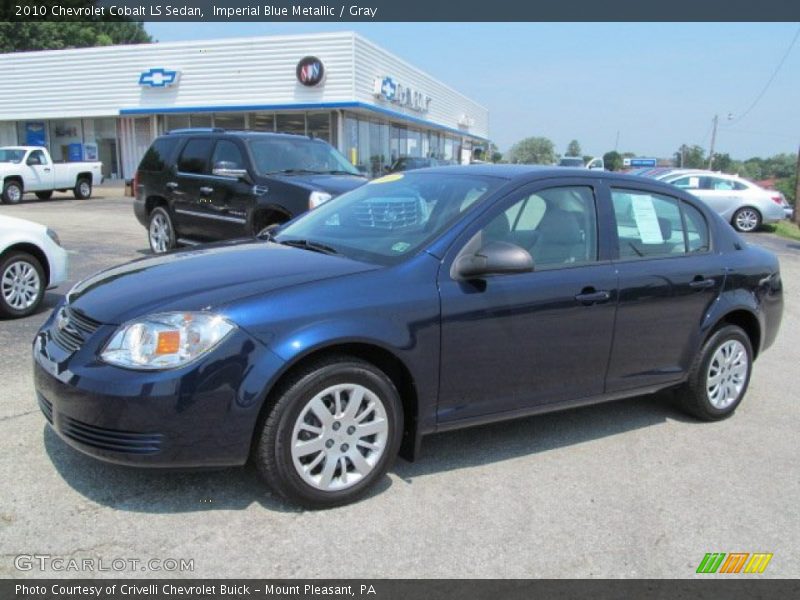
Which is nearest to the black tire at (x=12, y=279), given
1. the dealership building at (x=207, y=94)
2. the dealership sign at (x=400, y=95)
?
the dealership building at (x=207, y=94)

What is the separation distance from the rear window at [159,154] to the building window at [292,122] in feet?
64.0

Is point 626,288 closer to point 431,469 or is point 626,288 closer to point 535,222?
point 535,222

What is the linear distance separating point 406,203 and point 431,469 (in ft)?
5.21

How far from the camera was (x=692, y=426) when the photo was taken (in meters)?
4.83

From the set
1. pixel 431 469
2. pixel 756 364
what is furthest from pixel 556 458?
pixel 756 364

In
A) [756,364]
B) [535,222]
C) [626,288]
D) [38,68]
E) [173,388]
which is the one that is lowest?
[756,364]

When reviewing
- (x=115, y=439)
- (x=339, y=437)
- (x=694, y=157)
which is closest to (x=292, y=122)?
(x=339, y=437)

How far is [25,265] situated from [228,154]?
321cm

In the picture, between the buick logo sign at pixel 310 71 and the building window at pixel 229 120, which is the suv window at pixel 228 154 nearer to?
the buick logo sign at pixel 310 71

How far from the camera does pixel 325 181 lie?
28.2 feet

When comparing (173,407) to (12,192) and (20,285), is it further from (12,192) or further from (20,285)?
(12,192)

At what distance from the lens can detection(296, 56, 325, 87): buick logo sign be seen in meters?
27.1

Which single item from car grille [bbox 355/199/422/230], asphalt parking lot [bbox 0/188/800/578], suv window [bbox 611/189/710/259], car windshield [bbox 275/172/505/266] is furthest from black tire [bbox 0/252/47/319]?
suv window [bbox 611/189/710/259]

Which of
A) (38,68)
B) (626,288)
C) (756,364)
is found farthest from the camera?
(38,68)
